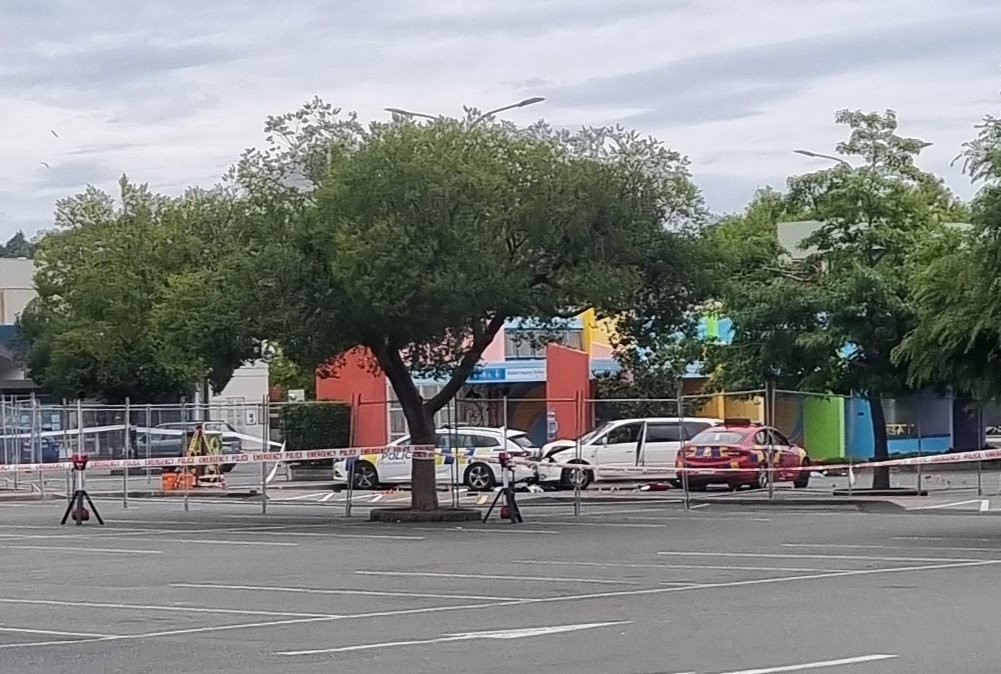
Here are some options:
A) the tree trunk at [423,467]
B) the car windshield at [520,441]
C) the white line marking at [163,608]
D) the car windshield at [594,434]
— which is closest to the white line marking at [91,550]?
the white line marking at [163,608]

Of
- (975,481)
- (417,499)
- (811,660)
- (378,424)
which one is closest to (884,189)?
(975,481)

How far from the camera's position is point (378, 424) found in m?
46.6

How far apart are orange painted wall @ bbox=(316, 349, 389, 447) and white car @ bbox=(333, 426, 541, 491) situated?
1.86 meters

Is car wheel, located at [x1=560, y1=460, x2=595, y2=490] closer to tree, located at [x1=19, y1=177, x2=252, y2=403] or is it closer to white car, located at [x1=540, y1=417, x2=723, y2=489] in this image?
white car, located at [x1=540, y1=417, x2=723, y2=489]

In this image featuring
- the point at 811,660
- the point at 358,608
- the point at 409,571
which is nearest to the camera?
the point at 811,660

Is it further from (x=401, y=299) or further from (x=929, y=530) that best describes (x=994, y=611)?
(x=401, y=299)

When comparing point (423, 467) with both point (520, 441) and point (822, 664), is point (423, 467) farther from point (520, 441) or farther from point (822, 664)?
point (822, 664)

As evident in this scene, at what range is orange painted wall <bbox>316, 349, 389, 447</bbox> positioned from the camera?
45.6 metres

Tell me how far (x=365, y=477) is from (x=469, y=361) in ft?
38.8

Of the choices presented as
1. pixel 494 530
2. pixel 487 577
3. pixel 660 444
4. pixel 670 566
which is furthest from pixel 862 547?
pixel 660 444

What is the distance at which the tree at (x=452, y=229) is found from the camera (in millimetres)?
26016

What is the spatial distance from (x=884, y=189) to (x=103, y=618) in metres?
24.4

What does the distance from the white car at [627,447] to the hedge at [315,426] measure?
1095 cm

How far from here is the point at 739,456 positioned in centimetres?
3650
